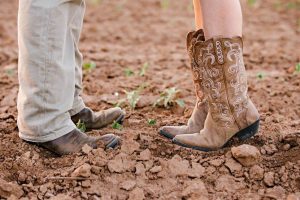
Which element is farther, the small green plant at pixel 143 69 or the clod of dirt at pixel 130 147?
the small green plant at pixel 143 69

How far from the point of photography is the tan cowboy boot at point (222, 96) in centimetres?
258

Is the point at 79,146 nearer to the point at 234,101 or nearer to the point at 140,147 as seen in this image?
the point at 140,147

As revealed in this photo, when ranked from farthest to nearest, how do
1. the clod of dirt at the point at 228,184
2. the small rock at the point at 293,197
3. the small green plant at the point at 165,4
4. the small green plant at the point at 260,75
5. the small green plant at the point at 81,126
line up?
the small green plant at the point at 165,4 < the small green plant at the point at 260,75 < the small green plant at the point at 81,126 < the clod of dirt at the point at 228,184 < the small rock at the point at 293,197

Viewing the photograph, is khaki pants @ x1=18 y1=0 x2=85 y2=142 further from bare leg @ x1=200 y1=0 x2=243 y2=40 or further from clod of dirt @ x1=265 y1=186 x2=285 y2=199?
clod of dirt @ x1=265 y1=186 x2=285 y2=199

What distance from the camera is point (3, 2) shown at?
6688mm

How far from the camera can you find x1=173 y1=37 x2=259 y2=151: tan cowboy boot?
2.58 meters

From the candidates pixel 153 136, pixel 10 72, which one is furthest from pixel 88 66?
pixel 153 136

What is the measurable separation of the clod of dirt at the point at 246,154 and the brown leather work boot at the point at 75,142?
559 mm

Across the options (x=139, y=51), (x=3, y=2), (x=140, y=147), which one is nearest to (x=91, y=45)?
(x=139, y=51)

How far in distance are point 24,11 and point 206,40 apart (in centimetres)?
80

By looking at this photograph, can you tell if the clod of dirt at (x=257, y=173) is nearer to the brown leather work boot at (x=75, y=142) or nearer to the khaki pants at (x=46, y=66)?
the brown leather work boot at (x=75, y=142)

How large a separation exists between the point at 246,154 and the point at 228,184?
157 mm

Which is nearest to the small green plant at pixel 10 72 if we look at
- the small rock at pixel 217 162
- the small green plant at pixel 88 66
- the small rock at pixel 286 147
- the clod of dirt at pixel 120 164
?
the small green plant at pixel 88 66

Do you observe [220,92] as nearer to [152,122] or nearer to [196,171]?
[196,171]
